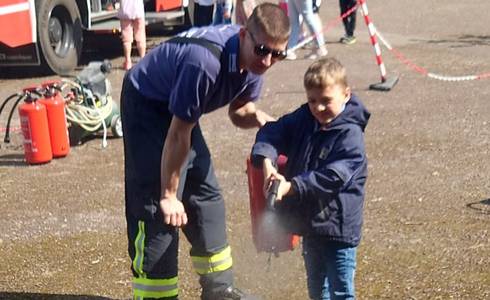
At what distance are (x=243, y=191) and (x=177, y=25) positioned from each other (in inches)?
333

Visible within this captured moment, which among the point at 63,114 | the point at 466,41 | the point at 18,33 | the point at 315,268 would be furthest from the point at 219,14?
the point at 315,268

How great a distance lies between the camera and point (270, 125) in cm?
373

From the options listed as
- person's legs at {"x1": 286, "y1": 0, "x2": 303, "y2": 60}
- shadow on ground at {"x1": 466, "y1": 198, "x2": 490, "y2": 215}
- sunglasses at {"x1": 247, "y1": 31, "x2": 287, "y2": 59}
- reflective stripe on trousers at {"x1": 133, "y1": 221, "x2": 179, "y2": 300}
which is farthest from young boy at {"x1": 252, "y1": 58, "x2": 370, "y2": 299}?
person's legs at {"x1": 286, "y1": 0, "x2": 303, "y2": 60}

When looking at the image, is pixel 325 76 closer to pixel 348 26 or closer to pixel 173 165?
pixel 173 165

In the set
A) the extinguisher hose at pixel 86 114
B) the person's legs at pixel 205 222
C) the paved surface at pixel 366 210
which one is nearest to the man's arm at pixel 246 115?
the person's legs at pixel 205 222

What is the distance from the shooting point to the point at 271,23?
344cm

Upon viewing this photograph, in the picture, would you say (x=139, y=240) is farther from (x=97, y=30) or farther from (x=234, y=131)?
(x=97, y=30)

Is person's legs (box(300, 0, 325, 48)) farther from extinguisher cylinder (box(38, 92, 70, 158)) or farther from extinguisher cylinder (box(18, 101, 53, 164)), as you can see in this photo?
extinguisher cylinder (box(18, 101, 53, 164))

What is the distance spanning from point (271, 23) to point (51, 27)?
846 cm

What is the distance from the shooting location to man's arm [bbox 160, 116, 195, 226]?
3539mm

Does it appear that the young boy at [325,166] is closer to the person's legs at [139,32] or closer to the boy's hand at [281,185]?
the boy's hand at [281,185]

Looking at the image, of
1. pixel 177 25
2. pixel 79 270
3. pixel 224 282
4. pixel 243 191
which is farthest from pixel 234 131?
pixel 177 25

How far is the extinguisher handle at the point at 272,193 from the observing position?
344 cm

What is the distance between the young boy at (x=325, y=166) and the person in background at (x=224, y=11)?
802 cm
